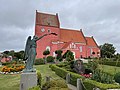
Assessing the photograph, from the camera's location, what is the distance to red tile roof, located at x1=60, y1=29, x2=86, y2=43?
52463mm

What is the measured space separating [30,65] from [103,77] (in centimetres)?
426

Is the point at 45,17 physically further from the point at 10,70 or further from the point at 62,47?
the point at 10,70

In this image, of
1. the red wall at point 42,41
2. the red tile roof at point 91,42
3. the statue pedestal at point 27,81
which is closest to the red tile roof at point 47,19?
the red wall at point 42,41

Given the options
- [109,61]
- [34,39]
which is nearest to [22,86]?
[34,39]

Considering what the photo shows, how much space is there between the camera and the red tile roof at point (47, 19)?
49.7m

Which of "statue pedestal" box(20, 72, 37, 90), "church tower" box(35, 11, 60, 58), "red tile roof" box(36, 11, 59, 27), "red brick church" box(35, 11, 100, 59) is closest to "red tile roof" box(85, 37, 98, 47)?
"red brick church" box(35, 11, 100, 59)

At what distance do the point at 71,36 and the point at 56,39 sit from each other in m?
6.20

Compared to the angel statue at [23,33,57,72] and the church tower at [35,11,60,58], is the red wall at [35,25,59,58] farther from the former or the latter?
the angel statue at [23,33,57,72]

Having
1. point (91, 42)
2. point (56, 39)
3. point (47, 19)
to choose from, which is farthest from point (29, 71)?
point (91, 42)

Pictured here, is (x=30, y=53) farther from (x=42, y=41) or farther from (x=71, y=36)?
(x=71, y=36)

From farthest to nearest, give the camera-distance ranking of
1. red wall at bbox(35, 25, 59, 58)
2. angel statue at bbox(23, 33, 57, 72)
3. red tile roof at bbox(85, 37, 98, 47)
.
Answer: red tile roof at bbox(85, 37, 98, 47) → red wall at bbox(35, 25, 59, 58) → angel statue at bbox(23, 33, 57, 72)

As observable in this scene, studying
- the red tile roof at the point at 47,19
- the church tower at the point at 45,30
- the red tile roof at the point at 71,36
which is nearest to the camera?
the church tower at the point at 45,30

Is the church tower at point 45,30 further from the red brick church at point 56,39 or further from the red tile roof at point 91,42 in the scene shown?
the red tile roof at point 91,42

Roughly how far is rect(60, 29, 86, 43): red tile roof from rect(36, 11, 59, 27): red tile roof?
157 inches
